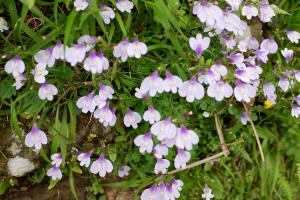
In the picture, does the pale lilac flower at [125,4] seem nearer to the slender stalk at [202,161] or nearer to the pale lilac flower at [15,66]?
the pale lilac flower at [15,66]

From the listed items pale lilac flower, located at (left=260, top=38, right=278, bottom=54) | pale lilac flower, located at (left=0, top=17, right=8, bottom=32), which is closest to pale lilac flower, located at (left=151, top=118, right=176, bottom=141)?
pale lilac flower, located at (left=260, top=38, right=278, bottom=54)

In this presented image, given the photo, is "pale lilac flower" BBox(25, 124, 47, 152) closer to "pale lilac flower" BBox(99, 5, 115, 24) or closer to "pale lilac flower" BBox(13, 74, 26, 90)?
"pale lilac flower" BBox(13, 74, 26, 90)

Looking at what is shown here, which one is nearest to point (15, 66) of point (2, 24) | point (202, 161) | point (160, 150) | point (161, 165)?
point (2, 24)

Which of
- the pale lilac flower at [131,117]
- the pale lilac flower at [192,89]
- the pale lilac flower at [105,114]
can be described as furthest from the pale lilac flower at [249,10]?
the pale lilac flower at [105,114]

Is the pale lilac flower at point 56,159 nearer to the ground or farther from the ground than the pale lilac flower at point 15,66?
nearer to the ground

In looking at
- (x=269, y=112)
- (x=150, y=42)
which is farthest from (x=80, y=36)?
(x=269, y=112)

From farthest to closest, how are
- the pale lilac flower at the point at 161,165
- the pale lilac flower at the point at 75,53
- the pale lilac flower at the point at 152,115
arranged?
the pale lilac flower at the point at 161,165
the pale lilac flower at the point at 152,115
the pale lilac flower at the point at 75,53

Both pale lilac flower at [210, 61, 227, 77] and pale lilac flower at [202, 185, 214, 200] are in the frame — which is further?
pale lilac flower at [202, 185, 214, 200]
